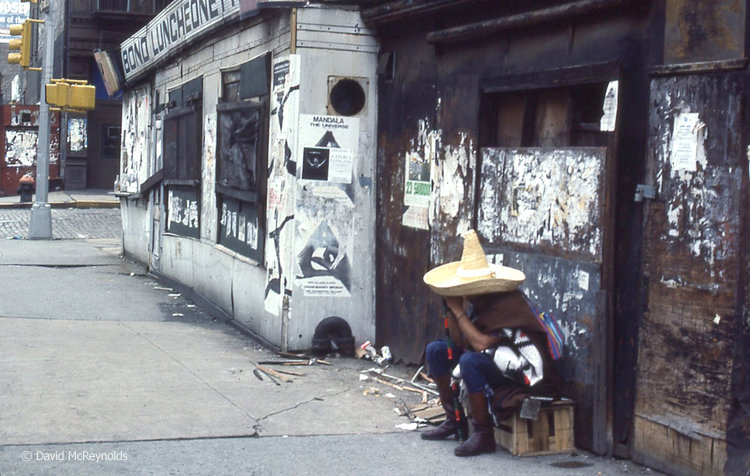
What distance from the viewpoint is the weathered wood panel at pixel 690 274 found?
5004mm

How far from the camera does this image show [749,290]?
493 centimetres

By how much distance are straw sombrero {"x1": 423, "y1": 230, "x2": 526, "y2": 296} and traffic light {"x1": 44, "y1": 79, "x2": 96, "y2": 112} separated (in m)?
14.6

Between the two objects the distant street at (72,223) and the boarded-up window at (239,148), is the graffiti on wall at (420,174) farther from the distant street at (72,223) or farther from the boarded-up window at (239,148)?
the distant street at (72,223)

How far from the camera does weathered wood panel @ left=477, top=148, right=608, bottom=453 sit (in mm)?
5785

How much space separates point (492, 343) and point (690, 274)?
117cm

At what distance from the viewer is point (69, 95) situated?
19.2 meters

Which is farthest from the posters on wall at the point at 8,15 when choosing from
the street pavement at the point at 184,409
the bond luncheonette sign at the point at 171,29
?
the street pavement at the point at 184,409

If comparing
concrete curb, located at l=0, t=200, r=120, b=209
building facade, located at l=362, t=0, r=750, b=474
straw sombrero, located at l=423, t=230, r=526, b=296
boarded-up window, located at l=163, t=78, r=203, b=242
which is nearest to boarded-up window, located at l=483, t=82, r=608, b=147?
building facade, located at l=362, t=0, r=750, b=474

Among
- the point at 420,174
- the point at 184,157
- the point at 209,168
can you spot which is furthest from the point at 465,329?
the point at 184,157

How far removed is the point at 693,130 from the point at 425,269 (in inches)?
122

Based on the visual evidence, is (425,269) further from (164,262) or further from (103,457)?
(164,262)

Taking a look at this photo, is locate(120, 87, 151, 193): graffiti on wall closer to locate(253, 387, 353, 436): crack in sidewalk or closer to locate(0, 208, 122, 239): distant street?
locate(0, 208, 122, 239): distant street

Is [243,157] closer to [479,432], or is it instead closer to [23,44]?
[479,432]

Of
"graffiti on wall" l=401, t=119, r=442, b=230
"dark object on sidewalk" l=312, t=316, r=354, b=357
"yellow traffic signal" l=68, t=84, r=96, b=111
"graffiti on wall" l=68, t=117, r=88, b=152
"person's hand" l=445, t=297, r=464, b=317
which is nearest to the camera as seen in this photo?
"person's hand" l=445, t=297, r=464, b=317
